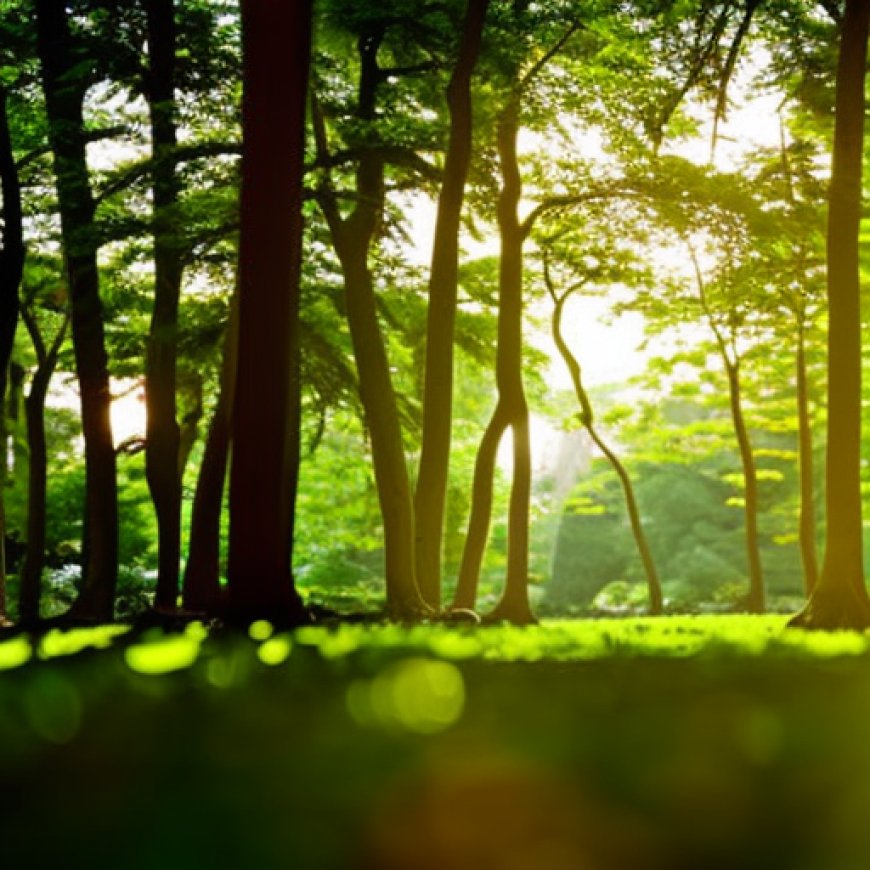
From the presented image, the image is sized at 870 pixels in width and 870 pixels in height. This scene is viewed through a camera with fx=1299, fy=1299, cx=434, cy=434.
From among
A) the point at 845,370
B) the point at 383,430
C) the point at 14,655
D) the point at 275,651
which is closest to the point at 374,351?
the point at 383,430

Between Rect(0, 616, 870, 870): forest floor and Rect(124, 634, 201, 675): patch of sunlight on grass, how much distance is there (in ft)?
1.12

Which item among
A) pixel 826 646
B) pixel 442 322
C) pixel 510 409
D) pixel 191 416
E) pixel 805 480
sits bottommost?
pixel 826 646

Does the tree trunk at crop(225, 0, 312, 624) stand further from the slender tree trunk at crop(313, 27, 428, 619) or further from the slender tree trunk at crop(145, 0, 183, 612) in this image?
the slender tree trunk at crop(145, 0, 183, 612)

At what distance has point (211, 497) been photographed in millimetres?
18406

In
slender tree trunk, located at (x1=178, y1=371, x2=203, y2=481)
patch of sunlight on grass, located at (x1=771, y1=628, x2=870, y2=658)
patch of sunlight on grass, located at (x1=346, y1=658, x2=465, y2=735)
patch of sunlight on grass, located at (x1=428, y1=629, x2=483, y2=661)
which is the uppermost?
slender tree trunk, located at (x1=178, y1=371, x2=203, y2=481)

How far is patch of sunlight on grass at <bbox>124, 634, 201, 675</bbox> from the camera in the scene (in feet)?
17.9

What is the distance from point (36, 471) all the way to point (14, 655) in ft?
66.3

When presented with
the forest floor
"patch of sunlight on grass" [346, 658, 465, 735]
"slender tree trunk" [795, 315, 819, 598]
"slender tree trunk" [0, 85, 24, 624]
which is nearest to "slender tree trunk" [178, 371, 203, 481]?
"slender tree trunk" [0, 85, 24, 624]

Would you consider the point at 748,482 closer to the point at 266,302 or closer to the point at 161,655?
the point at 266,302

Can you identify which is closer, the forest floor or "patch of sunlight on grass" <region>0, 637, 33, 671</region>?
the forest floor

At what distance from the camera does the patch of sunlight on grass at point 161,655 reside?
5.46 metres

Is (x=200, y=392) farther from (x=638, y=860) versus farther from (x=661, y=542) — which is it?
(x=661, y=542)

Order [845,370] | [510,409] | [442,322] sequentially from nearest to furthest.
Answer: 1. [845,370]
2. [442,322]
3. [510,409]

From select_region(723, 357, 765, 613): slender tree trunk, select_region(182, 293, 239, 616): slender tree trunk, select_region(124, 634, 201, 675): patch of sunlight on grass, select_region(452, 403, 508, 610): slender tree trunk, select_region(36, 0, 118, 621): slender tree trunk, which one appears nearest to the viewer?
select_region(124, 634, 201, 675): patch of sunlight on grass
